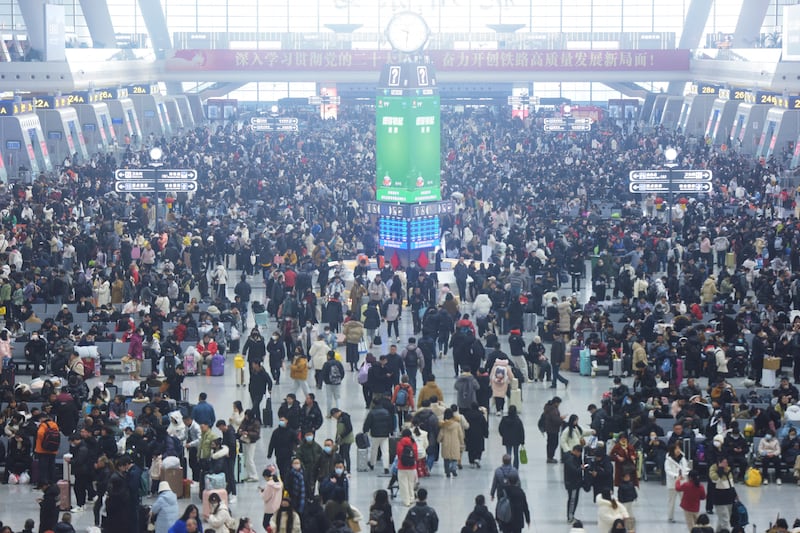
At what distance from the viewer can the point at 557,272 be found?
3156cm

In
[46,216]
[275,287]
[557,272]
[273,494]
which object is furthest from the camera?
[46,216]

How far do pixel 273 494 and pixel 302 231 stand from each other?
1843 cm

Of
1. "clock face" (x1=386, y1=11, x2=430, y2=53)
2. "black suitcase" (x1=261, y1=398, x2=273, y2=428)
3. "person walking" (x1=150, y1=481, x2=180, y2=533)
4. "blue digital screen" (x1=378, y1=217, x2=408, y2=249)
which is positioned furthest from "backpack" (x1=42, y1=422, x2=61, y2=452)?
"clock face" (x1=386, y1=11, x2=430, y2=53)

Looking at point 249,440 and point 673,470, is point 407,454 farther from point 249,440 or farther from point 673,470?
point 673,470

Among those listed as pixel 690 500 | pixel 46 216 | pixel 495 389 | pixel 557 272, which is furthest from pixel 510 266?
pixel 690 500

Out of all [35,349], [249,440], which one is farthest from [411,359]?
[35,349]

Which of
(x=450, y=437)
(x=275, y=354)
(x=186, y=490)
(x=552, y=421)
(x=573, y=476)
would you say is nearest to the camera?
(x=573, y=476)

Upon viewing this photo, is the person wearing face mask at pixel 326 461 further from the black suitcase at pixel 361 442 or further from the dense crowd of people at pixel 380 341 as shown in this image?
the black suitcase at pixel 361 442

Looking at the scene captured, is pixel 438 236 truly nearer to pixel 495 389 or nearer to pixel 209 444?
pixel 495 389

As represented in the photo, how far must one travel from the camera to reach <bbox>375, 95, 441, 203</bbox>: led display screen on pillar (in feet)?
116

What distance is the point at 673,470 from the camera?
1667 cm

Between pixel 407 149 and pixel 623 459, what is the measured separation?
63.9ft

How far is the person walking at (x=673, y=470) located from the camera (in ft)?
54.1

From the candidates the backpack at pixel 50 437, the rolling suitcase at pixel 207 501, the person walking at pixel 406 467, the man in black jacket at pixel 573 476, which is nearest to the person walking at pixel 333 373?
the person walking at pixel 406 467
